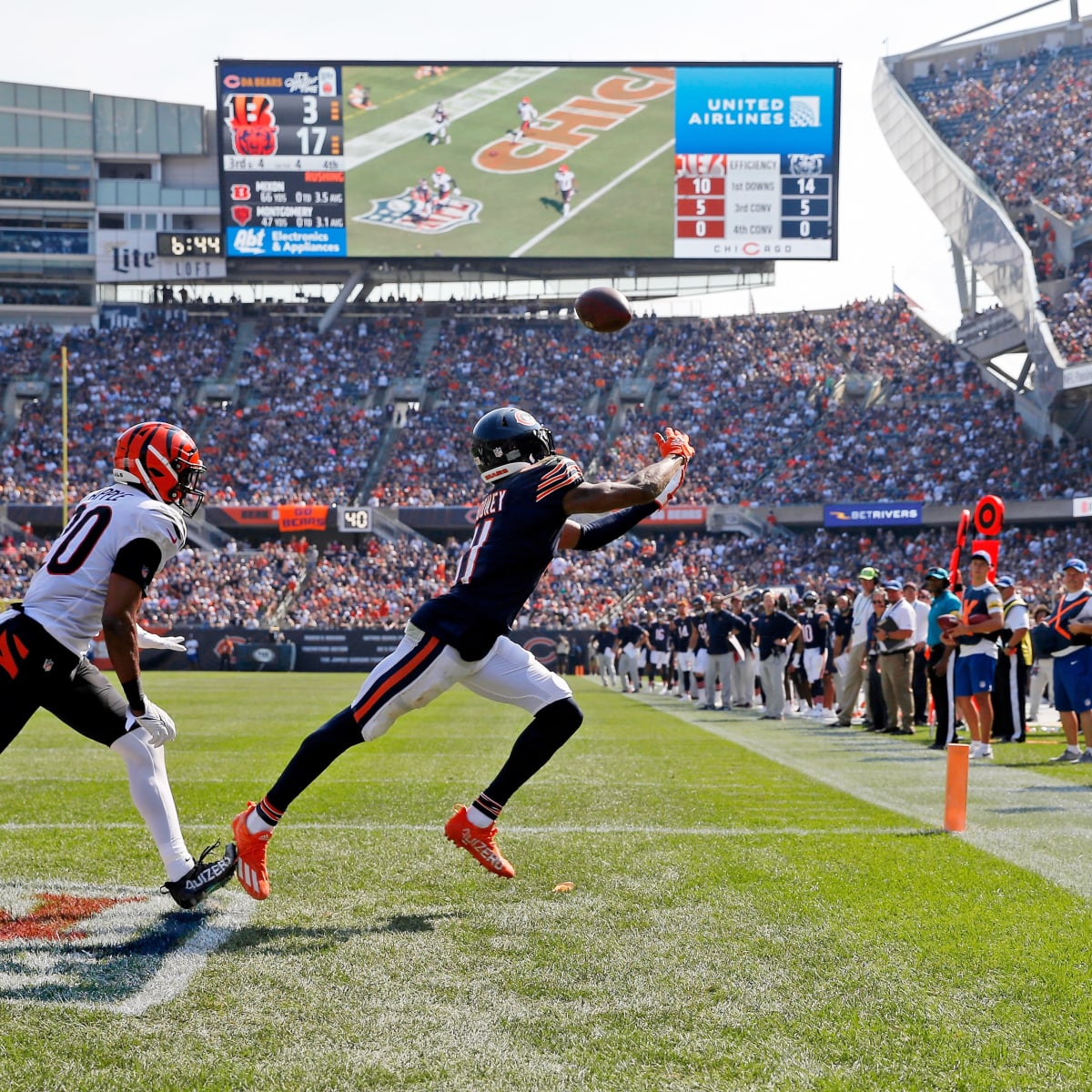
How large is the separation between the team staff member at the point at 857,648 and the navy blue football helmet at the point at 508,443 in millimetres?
10591

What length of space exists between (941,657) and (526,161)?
3531 centimetres

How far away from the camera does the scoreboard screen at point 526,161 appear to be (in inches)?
1704

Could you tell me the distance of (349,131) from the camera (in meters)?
43.8

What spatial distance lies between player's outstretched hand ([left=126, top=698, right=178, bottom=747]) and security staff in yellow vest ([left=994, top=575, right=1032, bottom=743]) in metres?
10.7

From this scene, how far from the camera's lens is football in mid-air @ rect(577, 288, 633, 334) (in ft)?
23.0

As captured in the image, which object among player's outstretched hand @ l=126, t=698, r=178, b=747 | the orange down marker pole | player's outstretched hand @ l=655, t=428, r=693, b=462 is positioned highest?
player's outstretched hand @ l=655, t=428, r=693, b=462

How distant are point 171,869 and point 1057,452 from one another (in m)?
38.6

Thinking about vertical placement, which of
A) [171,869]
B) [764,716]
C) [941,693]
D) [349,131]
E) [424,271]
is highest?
[349,131]

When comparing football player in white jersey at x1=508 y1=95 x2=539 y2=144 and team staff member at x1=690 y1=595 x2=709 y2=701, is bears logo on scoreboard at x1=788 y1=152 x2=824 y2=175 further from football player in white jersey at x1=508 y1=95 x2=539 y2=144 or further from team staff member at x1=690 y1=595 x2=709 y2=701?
team staff member at x1=690 y1=595 x2=709 y2=701

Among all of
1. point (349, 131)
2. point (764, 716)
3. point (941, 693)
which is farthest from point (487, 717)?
point (349, 131)

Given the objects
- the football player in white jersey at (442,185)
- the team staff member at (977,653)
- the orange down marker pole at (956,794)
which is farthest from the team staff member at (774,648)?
the football player in white jersey at (442,185)

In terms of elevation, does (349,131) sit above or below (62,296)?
above

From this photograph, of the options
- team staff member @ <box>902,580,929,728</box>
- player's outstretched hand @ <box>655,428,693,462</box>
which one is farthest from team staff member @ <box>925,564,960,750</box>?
player's outstretched hand @ <box>655,428,693,462</box>

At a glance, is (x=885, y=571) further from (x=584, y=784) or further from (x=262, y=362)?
(x=584, y=784)
